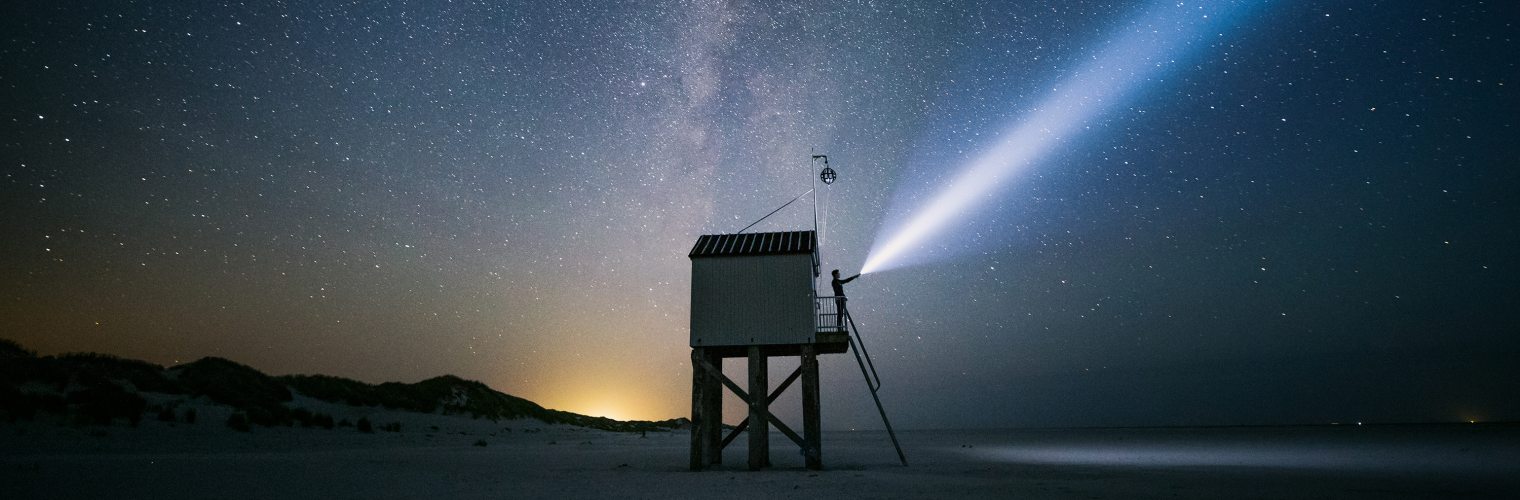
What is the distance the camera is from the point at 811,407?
669 inches

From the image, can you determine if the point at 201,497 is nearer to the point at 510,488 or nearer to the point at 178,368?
the point at 510,488

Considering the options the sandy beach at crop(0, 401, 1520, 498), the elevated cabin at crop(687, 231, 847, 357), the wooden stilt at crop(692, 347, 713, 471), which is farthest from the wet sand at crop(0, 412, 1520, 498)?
the elevated cabin at crop(687, 231, 847, 357)

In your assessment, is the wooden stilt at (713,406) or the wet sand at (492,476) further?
the wooden stilt at (713,406)

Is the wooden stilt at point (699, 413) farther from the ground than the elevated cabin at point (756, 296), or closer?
closer

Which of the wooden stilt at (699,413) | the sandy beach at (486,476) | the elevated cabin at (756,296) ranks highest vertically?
the elevated cabin at (756,296)

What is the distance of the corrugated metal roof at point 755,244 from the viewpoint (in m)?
16.7

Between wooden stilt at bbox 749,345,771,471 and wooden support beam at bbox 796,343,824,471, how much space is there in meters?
0.96

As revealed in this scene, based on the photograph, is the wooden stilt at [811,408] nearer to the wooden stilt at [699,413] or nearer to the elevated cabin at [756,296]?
the elevated cabin at [756,296]

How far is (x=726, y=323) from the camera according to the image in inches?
655

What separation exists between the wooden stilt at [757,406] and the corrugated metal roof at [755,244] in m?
2.36

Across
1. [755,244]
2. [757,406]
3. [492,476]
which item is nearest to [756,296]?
[755,244]

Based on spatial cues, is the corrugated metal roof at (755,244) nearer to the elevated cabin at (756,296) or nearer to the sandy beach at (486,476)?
the elevated cabin at (756,296)

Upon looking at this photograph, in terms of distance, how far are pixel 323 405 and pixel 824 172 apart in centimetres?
2519

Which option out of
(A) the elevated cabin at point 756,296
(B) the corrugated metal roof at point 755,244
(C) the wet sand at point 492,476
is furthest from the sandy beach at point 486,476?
(B) the corrugated metal roof at point 755,244
